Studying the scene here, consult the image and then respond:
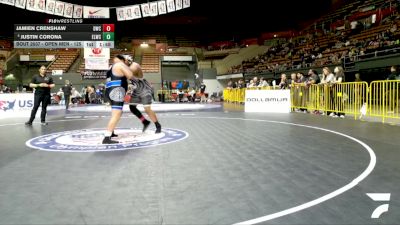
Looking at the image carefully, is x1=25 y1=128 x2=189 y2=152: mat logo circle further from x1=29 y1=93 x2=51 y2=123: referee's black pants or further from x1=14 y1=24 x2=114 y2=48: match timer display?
x1=14 y1=24 x2=114 y2=48: match timer display

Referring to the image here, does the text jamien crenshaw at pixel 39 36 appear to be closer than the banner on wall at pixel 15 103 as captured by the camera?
No

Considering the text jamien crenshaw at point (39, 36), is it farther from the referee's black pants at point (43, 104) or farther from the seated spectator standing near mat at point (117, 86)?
the seated spectator standing near mat at point (117, 86)

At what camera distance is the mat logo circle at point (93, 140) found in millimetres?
5538

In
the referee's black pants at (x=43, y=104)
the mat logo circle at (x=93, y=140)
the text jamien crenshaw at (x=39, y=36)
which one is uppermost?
the text jamien crenshaw at (x=39, y=36)

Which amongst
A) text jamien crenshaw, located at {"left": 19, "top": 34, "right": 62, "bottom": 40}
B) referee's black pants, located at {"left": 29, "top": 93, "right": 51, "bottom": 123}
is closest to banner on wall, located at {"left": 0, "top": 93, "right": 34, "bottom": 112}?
text jamien crenshaw, located at {"left": 19, "top": 34, "right": 62, "bottom": 40}

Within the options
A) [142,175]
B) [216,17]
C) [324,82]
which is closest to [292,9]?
[216,17]

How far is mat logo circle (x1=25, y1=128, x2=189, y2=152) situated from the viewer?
18.2 feet

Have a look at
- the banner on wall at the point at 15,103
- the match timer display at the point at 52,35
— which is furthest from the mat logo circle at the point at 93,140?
the match timer display at the point at 52,35

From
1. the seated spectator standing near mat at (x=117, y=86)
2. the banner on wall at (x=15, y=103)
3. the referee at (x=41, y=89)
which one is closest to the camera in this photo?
the seated spectator standing near mat at (x=117, y=86)

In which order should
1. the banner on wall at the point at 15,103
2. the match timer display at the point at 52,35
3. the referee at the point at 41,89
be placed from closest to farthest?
1. the referee at the point at 41,89
2. the banner on wall at the point at 15,103
3. the match timer display at the point at 52,35

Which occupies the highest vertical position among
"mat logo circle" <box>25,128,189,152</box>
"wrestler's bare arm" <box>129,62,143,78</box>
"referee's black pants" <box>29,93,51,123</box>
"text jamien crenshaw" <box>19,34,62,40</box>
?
"text jamien crenshaw" <box>19,34,62,40</box>

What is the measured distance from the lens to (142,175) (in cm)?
383

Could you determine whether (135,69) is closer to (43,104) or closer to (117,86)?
(117,86)

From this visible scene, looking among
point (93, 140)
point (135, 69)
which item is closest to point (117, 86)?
point (135, 69)
